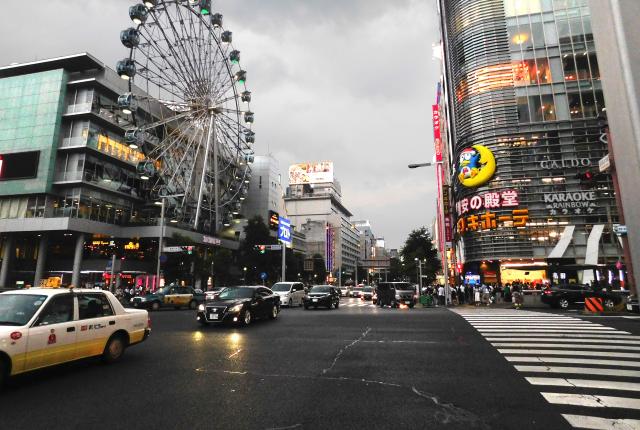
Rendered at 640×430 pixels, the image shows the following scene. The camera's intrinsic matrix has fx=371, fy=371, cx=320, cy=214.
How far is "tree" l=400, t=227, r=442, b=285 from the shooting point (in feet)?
200

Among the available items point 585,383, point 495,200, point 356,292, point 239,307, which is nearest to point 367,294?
point 356,292

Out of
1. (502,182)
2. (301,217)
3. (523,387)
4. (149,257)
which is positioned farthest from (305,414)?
(301,217)

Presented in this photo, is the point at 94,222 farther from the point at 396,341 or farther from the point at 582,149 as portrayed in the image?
the point at 582,149

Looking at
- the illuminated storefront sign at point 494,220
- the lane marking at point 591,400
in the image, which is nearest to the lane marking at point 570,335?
the lane marking at point 591,400

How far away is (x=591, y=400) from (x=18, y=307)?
31.1ft

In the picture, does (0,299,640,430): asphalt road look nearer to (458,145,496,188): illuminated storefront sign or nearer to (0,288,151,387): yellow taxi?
(0,288,151,387): yellow taxi

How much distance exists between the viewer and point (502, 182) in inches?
1694

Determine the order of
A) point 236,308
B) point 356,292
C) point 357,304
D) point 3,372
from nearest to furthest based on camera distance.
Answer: point 3,372
point 236,308
point 357,304
point 356,292

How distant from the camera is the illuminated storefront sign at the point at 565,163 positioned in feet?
136

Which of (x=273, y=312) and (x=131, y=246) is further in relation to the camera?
(x=131, y=246)

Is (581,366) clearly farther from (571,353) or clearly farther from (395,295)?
(395,295)

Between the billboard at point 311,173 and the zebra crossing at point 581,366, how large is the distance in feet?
470

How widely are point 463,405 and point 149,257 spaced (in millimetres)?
57061

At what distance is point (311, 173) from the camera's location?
158 metres
